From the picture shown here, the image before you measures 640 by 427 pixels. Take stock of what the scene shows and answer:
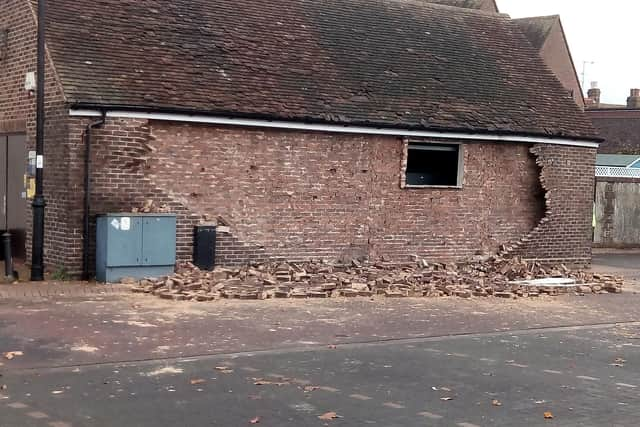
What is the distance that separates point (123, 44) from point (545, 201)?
9869mm

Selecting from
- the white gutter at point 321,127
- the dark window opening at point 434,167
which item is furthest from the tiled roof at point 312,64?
the dark window opening at point 434,167

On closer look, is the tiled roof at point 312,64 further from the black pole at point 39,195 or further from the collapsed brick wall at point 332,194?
the collapsed brick wall at point 332,194

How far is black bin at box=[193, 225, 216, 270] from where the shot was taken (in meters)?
15.1

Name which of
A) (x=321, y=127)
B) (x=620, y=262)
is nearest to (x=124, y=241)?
(x=321, y=127)

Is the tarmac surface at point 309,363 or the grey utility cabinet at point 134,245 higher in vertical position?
the grey utility cabinet at point 134,245

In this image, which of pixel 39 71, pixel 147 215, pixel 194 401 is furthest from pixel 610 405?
pixel 39 71

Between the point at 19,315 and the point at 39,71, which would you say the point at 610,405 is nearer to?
the point at 19,315

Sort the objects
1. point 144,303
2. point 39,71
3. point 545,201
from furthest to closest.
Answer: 1. point 545,201
2. point 39,71
3. point 144,303

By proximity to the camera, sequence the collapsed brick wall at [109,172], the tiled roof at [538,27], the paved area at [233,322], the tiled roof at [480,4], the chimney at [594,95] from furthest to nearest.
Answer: the chimney at [594,95] < the tiled roof at [538,27] < the tiled roof at [480,4] < the collapsed brick wall at [109,172] < the paved area at [233,322]

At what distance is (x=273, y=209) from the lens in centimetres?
1619

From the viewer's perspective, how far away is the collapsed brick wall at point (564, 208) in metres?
19.2

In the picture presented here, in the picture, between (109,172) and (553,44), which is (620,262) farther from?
(553,44)

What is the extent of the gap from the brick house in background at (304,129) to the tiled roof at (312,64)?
0.14 ft

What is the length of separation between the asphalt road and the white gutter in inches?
250
